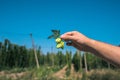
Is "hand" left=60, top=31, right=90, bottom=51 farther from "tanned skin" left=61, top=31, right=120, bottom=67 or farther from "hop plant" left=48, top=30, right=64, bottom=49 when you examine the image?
"hop plant" left=48, top=30, right=64, bottom=49

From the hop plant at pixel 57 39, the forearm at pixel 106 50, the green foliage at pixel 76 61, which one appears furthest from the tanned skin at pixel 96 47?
the green foliage at pixel 76 61

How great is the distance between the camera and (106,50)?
4.81 feet

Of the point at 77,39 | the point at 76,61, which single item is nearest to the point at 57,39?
the point at 77,39

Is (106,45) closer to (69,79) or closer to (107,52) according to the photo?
(107,52)

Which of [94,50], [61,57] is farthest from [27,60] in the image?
[94,50]

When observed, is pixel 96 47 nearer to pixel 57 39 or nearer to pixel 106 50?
pixel 106 50

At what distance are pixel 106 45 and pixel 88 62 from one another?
63.2 ft

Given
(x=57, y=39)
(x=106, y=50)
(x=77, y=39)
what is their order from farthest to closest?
(x=57, y=39), (x=77, y=39), (x=106, y=50)

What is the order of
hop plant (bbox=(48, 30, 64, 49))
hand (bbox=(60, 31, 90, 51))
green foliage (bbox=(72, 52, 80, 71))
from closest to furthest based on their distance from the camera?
hand (bbox=(60, 31, 90, 51)) → hop plant (bbox=(48, 30, 64, 49)) → green foliage (bbox=(72, 52, 80, 71))

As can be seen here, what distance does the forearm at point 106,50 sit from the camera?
1.43m

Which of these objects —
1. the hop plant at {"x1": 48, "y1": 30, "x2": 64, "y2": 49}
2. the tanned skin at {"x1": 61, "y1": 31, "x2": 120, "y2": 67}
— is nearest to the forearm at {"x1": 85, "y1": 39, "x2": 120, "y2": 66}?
the tanned skin at {"x1": 61, "y1": 31, "x2": 120, "y2": 67}

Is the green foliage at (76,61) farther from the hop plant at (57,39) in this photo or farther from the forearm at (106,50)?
the forearm at (106,50)

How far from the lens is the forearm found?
1.43m

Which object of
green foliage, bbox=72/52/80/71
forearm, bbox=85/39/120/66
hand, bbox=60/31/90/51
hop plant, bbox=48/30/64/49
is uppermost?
green foliage, bbox=72/52/80/71
